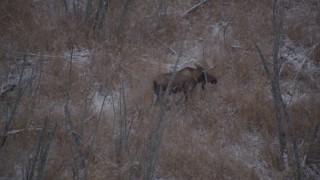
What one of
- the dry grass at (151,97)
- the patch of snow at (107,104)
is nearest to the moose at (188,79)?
the dry grass at (151,97)

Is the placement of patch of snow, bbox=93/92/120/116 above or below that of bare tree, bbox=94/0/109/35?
below

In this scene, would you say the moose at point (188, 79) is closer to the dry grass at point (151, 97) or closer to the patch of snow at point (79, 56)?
the dry grass at point (151, 97)

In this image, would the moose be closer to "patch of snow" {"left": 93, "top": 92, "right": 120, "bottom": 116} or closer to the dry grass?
the dry grass

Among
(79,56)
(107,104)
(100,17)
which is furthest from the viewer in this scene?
(100,17)

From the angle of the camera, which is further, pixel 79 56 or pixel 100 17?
pixel 100 17

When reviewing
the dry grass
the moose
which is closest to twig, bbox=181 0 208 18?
the dry grass

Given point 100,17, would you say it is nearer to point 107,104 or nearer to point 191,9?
point 107,104

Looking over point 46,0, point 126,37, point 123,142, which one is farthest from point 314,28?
point 46,0

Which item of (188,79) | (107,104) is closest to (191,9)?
(188,79)

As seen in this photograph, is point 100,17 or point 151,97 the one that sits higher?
point 100,17

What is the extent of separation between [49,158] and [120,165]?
3.38ft

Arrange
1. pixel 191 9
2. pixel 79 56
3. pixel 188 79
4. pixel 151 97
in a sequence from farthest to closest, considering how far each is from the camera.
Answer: pixel 191 9, pixel 79 56, pixel 188 79, pixel 151 97

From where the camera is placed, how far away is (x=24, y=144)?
203 inches

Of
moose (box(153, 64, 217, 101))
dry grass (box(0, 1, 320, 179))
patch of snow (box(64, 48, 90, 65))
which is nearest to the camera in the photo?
dry grass (box(0, 1, 320, 179))
